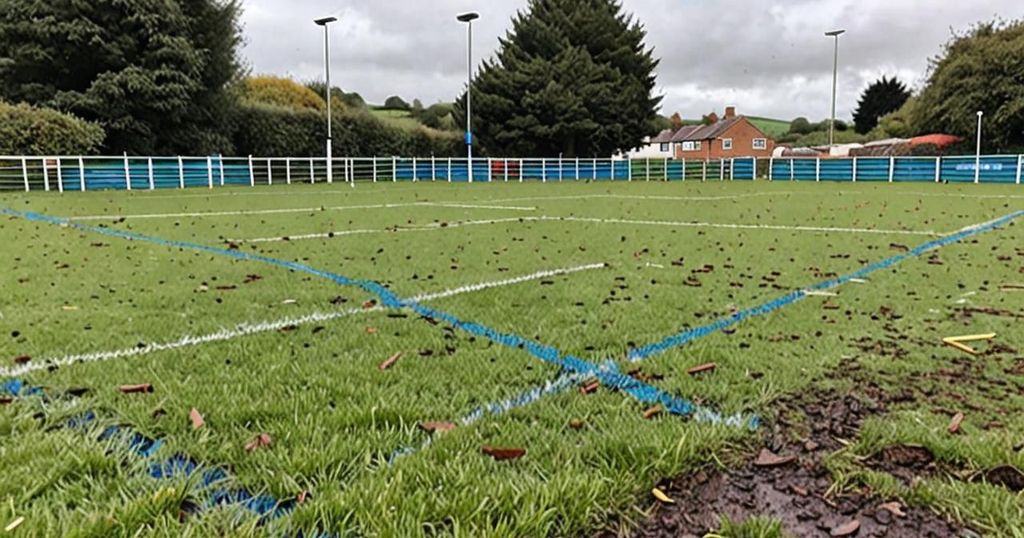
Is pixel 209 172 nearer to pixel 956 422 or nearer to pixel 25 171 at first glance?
pixel 25 171

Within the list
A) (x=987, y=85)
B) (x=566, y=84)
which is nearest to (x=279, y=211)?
(x=566, y=84)

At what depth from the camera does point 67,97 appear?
19.3 metres

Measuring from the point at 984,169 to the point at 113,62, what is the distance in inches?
1105

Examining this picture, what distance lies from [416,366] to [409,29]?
104ft

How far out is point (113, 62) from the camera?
19.9m

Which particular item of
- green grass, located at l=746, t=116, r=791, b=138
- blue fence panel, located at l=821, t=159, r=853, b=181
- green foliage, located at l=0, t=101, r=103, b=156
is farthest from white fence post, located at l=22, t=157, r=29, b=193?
green grass, located at l=746, t=116, r=791, b=138

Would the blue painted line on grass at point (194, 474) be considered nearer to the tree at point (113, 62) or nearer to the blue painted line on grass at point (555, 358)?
the blue painted line on grass at point (555, 358)

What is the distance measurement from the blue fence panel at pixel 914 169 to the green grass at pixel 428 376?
20087 mm

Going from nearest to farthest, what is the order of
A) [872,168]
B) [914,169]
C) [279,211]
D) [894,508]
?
1. [894,508]
2. [279,211]
3. [914,169]
4. [872,168]

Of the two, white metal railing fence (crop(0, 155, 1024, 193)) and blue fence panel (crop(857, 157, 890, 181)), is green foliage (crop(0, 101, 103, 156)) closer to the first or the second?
white metal railing fence (crop(0, 155, 1024, 193))

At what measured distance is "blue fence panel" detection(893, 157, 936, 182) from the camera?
2259 centimetres

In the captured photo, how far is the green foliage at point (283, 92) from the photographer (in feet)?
114

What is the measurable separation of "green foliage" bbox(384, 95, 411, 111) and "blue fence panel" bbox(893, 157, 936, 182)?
3631cm

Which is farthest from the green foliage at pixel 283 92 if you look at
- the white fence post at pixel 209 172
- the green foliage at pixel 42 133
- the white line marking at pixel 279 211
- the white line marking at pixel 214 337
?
the white line marking at pixel 214 337
